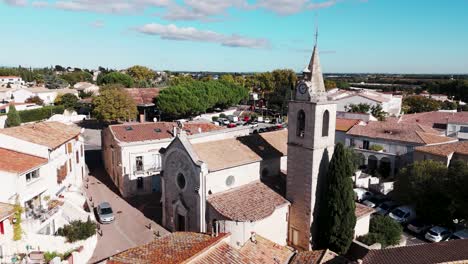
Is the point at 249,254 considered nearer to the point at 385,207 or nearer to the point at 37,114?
the point at 385,207

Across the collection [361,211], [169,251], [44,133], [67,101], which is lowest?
[361,211]

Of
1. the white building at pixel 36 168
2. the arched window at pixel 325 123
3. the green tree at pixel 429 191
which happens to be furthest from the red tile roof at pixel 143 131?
the green tree at pixel 429 191

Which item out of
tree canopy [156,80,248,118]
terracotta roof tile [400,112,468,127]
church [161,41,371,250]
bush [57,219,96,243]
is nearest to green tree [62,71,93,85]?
tree canopy [156,80,248,118]

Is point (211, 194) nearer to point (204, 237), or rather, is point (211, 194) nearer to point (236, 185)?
point (236, 185)

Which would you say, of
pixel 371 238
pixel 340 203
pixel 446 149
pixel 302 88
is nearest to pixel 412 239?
pixel 371 238

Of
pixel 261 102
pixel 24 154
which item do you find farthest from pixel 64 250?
pixel 261 102
